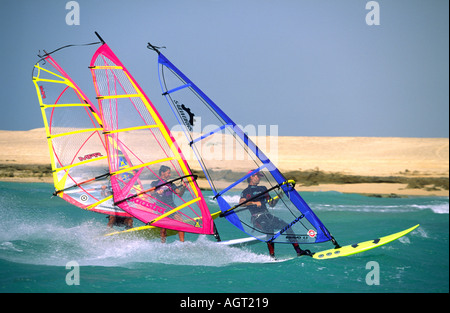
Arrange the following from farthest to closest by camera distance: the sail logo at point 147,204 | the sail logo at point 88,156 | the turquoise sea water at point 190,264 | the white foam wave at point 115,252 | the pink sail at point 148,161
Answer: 1. the sail logo at point 88,156
2. the sail logo at point 147,204
3. the pink sail at point 148,161
4. the white foam wave at point 115,252
5. the turquoise sea water at point 190,264

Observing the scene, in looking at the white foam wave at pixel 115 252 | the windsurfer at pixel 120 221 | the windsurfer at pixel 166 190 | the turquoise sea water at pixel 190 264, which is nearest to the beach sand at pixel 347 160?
the turquoise sea water at pixel 190 264

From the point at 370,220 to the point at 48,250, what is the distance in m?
8.29

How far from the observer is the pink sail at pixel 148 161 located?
8.08m

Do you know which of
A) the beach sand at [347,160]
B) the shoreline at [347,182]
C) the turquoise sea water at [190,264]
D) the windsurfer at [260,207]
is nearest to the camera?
the turquoise sea water at [190,264]

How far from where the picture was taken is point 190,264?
7.86 meters

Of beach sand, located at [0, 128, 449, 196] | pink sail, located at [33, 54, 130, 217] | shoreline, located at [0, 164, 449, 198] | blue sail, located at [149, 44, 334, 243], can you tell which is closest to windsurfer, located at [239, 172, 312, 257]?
blue sail, located at [149, 44, 334, 243]

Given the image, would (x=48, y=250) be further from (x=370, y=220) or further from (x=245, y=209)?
(x=370, y=220)

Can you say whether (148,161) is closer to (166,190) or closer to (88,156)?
(166,190)

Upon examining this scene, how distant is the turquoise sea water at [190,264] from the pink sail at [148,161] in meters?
0.63

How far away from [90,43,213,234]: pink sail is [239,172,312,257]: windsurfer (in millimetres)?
794

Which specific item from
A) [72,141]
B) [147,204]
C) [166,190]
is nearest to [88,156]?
[72,141]

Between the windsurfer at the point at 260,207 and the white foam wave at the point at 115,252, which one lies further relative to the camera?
the white foam wave at the point at 115,252

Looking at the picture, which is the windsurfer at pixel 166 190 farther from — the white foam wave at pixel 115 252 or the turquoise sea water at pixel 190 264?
the turquoise sea water at pixel 190 264

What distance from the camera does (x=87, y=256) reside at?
8.04 metres
